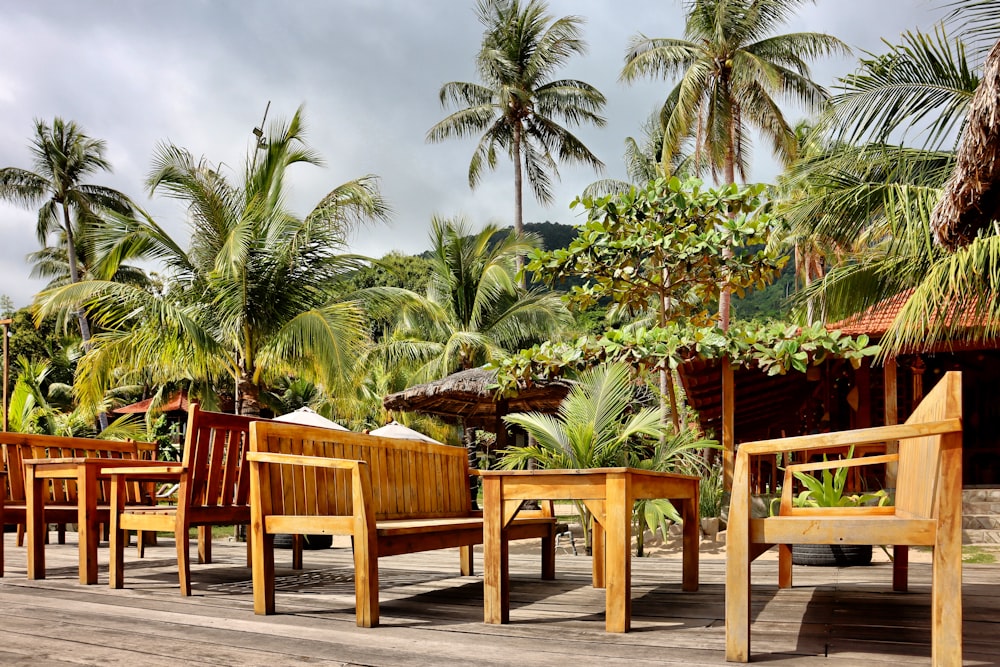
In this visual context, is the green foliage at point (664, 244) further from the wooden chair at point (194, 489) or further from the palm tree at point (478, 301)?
the palm tree at point (478, 301)

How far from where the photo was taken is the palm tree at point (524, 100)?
98.0 feet

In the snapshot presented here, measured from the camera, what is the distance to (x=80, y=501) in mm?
5008

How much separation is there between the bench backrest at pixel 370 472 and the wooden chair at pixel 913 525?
2.15 metres

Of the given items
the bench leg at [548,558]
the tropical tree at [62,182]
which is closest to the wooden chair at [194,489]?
the bench leg at [548,558]

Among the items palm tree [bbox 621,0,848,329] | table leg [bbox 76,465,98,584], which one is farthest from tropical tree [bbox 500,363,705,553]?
palm tree [bbox 621,0,848,329]

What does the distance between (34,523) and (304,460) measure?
275cm

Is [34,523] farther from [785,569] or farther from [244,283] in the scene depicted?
[244,283]

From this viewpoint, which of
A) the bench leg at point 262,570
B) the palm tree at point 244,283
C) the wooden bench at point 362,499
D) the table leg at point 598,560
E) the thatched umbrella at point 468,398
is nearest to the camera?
the wooden bench at point 362,499

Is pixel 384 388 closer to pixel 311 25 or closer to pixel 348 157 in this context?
pixel 311 25

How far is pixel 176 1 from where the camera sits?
14398mm

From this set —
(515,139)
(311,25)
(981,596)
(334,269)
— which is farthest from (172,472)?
(515,139)

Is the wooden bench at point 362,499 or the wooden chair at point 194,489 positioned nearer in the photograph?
the wooden bench at point 362,499

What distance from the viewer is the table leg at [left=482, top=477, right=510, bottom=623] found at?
11.6 feet

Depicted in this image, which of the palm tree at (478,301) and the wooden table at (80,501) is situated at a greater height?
the palm tree at (478,301)
